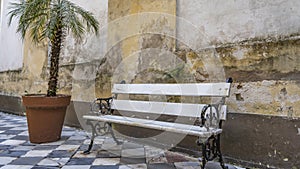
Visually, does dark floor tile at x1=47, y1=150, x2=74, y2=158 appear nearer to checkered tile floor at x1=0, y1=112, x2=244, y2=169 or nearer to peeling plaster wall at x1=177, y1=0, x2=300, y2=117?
checkered tile floor at x1=0, y1=112, x2=244, y2=169

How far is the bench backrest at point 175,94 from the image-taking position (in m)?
2.02

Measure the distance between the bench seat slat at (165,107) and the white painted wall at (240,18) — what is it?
69 cm

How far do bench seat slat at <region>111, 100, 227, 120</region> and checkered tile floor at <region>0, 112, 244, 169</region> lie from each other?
434 mm

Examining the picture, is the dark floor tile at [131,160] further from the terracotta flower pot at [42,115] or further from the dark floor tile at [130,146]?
the terracotta flower pot at [42,115]

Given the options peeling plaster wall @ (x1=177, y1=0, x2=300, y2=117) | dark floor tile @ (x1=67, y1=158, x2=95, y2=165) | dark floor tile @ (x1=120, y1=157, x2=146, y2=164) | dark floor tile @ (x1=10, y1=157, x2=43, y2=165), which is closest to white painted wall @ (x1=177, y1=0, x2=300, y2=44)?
peeling plaster wall @ (x1=177, y1=0, x2=300, y2=117)

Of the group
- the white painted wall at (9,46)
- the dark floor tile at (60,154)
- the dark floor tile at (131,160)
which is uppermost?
the white painted wall at (9,46)

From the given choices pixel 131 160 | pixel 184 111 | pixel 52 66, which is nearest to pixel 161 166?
pixel 131 160

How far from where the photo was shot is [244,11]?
219cm

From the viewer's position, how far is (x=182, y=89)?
2354 millimetres

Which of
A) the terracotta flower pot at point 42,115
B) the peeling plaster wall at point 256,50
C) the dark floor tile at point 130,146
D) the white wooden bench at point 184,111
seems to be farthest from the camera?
the terracotta flower pot at point 42,115

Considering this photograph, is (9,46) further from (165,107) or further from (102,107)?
(165,107)

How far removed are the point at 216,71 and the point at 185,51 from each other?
1.42ft

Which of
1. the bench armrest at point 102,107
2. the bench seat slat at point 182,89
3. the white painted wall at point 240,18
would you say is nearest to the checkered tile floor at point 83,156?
the bench armrest at point 102,107

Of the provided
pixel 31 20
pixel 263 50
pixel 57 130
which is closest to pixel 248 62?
pixel 263 50
